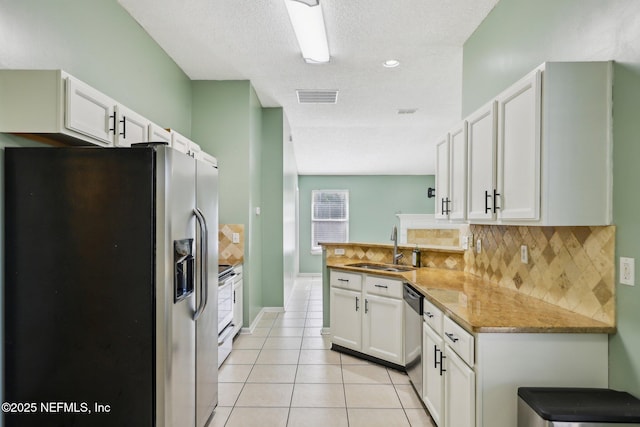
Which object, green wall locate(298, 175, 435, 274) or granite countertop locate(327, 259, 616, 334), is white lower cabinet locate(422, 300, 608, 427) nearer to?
granite countertop locate(327, 259, 616, 334)

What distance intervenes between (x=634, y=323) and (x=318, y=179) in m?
7.48

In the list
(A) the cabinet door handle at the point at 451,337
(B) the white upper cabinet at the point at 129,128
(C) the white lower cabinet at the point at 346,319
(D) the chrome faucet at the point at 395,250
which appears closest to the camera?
(A) the cabinet door handle at the point at 451,337

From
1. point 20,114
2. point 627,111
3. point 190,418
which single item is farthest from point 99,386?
point 627,111

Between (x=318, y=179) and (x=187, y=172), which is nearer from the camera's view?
(x=187, y=172)

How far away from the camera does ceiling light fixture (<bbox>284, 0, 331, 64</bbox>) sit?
2441 mm

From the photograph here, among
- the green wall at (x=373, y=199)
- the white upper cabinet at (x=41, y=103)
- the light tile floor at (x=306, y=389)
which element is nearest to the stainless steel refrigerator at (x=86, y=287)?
the white upper cabinet at (x=41, y=103)

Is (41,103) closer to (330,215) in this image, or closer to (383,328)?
(383,328)

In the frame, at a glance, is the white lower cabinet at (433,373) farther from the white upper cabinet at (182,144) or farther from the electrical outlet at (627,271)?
the white upper cabinet at (182,144)

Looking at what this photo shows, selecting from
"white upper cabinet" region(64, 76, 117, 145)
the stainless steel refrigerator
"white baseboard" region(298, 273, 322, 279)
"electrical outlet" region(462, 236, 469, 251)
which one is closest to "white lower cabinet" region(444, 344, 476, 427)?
"electrical outlet" region(462, 236, 469, 251)

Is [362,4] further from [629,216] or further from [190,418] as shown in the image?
[190,418]

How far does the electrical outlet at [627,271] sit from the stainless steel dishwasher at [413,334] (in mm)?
1195

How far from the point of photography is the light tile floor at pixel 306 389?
7.79 ft

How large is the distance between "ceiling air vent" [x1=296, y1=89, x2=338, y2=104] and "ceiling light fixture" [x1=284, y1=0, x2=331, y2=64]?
0.86 metres

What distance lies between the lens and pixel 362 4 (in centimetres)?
262
